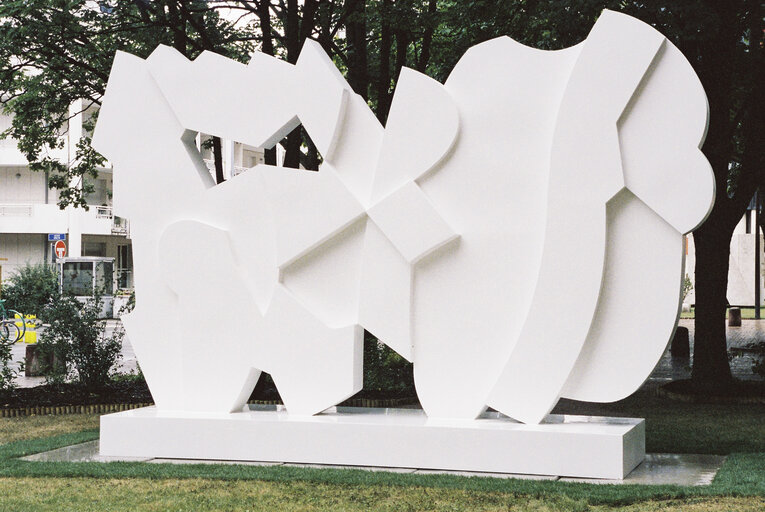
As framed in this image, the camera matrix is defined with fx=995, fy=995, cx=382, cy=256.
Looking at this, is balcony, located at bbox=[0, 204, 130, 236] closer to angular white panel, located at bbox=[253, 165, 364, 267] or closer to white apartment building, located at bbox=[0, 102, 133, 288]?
white apartment building, located at bbox=[0, 102, 133, 288]

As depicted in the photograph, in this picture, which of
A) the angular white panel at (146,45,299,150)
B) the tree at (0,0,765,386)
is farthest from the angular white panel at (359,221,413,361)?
the tree at (0,0,765,386)

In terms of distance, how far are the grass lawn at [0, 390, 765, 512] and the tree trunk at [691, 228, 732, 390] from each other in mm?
4984

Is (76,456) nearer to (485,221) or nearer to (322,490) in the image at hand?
(322,490)

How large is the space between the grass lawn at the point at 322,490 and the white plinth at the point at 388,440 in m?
0.44

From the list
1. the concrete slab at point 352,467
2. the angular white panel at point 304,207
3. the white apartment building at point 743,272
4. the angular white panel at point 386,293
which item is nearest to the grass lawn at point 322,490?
the concrete slab at point 352,467

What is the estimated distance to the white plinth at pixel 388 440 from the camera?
8.76 metres

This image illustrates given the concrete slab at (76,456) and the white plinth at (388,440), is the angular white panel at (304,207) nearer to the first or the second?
the white plinth at (388,440)

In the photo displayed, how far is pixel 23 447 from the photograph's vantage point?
11.0m

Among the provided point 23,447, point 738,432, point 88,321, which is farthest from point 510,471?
point 88,321

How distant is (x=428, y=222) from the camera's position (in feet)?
31.0

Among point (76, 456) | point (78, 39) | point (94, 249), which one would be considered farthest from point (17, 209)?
point (76, 456)

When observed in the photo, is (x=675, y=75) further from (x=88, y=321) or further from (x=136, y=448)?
(x=88, y=321)

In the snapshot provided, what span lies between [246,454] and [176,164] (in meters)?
3.21

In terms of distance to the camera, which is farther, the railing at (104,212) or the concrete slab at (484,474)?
the railing at (104,212)
